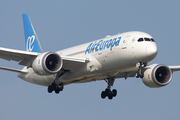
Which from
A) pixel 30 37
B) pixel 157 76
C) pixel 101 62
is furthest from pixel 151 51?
pixel 30 37

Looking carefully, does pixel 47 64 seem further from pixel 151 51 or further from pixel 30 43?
pixel 30 43

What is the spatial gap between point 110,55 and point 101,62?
1219 mm

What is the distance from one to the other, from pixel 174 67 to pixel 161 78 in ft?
7.38

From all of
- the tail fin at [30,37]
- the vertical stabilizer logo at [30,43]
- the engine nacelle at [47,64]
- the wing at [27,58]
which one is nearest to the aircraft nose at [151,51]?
the wing at [27,58]

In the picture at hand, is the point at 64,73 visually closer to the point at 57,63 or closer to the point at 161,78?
the point at 57,63

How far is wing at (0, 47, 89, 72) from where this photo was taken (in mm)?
34531

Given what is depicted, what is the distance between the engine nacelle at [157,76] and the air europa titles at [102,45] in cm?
615

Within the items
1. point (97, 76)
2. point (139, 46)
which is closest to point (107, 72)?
point (97, 76)

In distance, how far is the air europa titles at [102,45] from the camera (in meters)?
34.0

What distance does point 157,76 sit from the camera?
39.1m

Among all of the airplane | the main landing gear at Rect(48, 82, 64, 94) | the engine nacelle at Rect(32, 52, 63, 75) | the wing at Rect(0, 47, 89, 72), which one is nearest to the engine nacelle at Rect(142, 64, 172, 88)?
the airplane

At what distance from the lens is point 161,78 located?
39000 millimetres

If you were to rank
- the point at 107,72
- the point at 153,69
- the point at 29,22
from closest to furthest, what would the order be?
the point at 107,72
the point at 153,69
the point at 29,22

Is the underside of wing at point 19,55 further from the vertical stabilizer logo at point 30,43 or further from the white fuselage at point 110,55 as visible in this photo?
the vertical stabilizer logo at point 30,43
